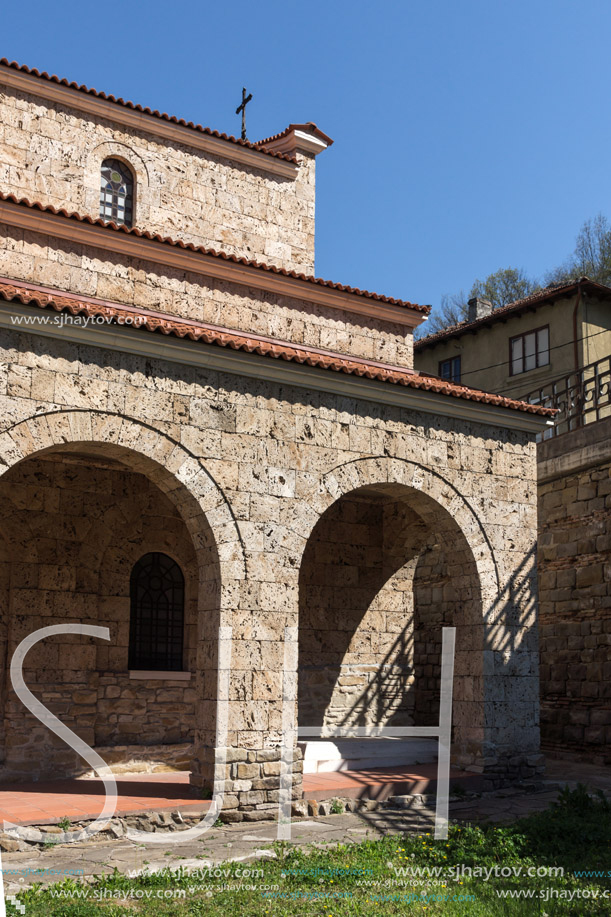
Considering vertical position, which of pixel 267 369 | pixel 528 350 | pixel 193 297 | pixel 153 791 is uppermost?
pixel 528 350

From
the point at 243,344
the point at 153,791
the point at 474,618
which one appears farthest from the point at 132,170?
the point at 153,791

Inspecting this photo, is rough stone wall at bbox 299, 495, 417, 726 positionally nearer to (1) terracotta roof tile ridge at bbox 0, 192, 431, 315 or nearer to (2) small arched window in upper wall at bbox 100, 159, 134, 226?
(1) terracotta roof tile ridge at bbox 0, 192, 431, 315

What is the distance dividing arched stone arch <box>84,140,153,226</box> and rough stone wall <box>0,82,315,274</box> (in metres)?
0.01

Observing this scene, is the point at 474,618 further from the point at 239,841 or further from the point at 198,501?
the point at 239,841

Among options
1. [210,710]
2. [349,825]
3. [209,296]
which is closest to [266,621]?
[210,710]

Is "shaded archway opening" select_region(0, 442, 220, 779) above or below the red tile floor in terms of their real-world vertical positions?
above

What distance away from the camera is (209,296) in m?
12.0

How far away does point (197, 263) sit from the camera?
1184cm

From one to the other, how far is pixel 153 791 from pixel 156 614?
2.77 metres

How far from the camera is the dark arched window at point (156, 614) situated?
35.5 feet

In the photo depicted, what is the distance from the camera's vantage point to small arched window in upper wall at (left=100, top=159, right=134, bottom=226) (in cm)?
1249

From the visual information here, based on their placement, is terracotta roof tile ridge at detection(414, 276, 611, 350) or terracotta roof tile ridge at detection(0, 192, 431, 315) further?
terracotta roof tile ridge at detection(414, 276, 611, 350)

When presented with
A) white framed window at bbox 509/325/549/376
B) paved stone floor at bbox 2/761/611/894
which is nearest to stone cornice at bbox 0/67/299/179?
paved stone floor at bbox 2/761/611/894

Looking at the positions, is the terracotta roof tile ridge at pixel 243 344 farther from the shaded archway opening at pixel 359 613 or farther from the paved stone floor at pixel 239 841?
the paved stone floor at pixel 239 841
